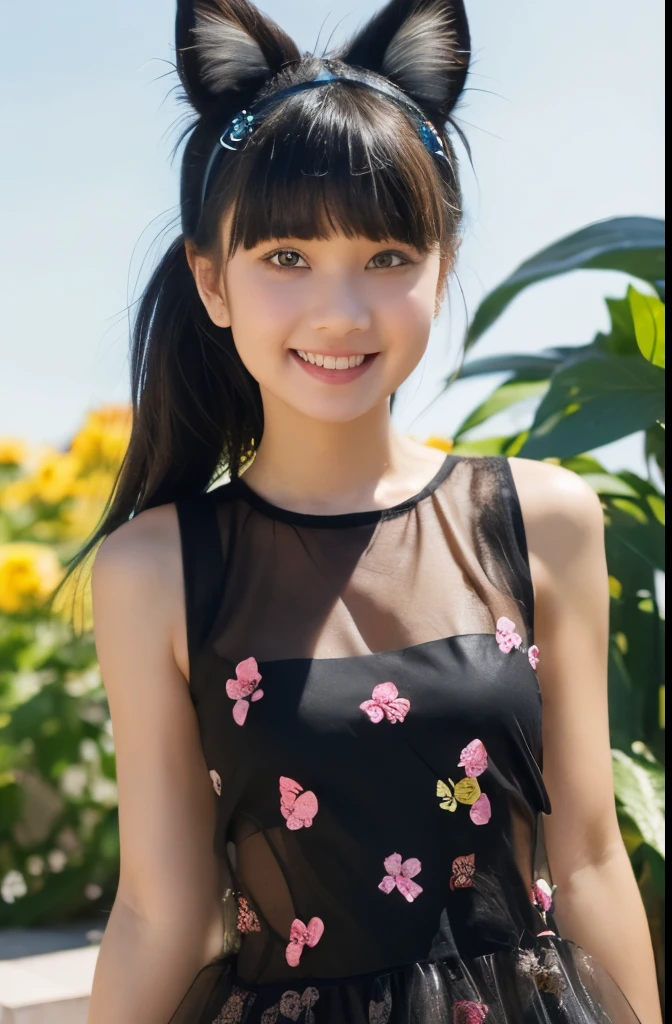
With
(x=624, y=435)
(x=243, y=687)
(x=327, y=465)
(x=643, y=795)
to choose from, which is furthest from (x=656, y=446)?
(x=243, y=687)

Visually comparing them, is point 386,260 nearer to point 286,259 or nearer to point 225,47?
point 286,259

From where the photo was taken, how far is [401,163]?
3.76 ft

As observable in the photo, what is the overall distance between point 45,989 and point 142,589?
2.42ft

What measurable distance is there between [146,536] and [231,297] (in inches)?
11.4

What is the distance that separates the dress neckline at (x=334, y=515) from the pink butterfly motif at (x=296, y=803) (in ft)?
1.00

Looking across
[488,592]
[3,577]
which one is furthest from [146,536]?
[3,577]

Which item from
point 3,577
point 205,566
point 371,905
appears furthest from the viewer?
point 3,577

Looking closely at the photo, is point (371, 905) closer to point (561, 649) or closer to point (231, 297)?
point (561, 649)

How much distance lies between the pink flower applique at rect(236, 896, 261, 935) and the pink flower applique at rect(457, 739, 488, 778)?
0.28 metres

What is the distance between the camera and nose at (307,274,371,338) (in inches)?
44.6

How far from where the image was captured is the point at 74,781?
2.05 meters

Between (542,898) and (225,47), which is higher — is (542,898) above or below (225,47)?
below

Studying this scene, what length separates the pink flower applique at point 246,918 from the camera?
3.93 ft

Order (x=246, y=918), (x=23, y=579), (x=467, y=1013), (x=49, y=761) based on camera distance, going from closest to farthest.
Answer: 1. (x=467, y=1013)
2. (x=246, y=918)
3. (x=49, y=761)
4. (x=23, y=579)
